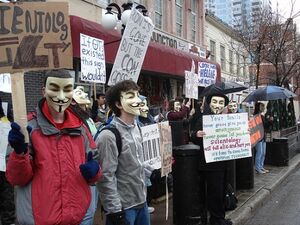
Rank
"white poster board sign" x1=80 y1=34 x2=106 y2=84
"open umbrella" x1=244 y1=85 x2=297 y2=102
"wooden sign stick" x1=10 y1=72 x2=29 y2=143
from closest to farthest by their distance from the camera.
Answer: "wooden sign stick" x1=10 y1=72 x2=29 y2=143
"white poster board sign" x1=80 y1=34 x2=106 y2=84
"open umbrella" x1=244 y1=85 x2=297 y2=102

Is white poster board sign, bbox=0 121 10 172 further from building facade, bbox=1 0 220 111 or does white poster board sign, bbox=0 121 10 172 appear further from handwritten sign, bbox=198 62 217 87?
handwritten sign, bbox=198 62 217 87

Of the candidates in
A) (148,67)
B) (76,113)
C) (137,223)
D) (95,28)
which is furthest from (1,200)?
(148,67)

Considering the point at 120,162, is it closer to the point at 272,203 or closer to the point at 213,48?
the point at 272,203

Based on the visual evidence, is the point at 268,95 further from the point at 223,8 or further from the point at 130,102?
the point at 223,8

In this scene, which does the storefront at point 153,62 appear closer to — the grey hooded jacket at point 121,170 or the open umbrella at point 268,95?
the open umbrella at point 268,95

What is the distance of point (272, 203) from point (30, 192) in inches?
255

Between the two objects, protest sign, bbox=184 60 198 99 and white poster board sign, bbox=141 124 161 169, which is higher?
protest sign, bbox=184 60 198 99

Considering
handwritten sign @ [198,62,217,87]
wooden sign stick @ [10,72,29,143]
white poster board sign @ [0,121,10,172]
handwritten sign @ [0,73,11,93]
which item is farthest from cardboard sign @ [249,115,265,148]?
wooden sign stick @ [10,72,29,143]

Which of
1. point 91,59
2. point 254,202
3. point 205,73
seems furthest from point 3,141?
point 205,73

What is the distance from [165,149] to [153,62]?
9.20 meters

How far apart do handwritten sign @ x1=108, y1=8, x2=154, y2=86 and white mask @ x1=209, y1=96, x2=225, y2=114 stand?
1.09m

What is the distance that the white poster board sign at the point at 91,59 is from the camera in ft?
23.3

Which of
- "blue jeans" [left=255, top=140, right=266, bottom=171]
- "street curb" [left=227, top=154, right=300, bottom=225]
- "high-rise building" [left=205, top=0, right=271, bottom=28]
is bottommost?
"street curb" [left=227, top=154, right=300, bottom=225]

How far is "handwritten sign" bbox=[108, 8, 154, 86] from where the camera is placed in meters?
6.12
